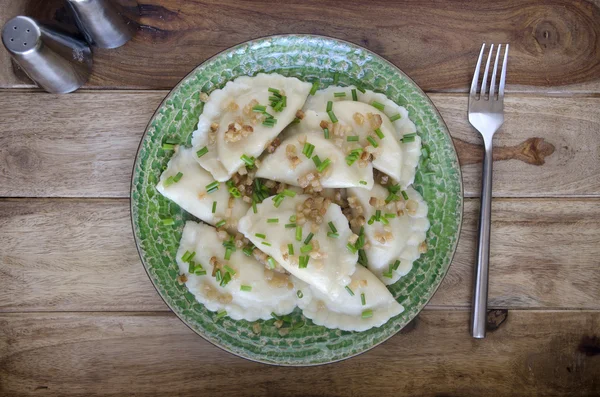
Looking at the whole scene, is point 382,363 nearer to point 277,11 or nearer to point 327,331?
point 327,331

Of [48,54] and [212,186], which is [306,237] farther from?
[48,54]

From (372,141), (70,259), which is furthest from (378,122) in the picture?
(70,259)

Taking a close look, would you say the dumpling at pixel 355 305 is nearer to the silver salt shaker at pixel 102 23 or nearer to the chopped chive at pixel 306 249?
the chopped chive at pixel 306 249

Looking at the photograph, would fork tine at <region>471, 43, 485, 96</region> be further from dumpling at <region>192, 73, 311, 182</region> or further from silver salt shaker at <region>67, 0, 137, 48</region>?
silver salt shaker at <region>67, 0, 137, 48</region>

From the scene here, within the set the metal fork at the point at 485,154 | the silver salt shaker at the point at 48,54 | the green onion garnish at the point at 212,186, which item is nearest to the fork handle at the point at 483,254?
the metal fork at the point at 485,154

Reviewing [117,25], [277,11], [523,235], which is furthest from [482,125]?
[117,25]
